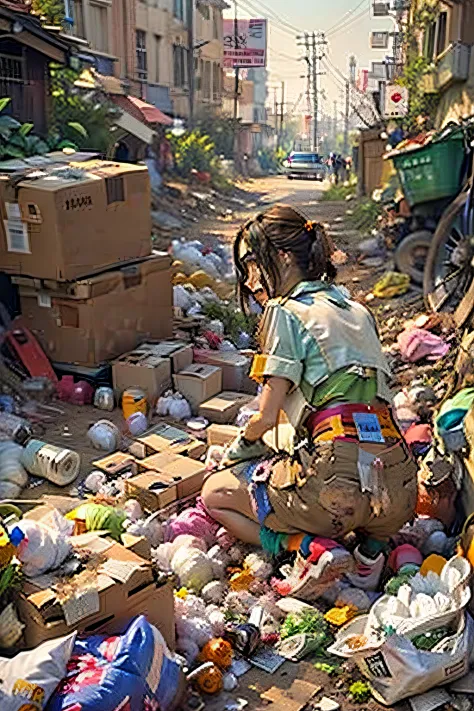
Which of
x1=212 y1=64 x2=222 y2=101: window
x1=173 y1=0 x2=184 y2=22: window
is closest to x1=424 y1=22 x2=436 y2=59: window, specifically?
x1=173 y1=0 x2=184 y2=22: window

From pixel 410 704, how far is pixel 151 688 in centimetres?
80

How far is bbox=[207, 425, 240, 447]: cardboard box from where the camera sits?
401cm

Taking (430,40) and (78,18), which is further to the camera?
(78,18)

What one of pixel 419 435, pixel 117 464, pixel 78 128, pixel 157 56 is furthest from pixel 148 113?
pixel 419 435

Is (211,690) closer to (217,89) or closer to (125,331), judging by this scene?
(125,331)

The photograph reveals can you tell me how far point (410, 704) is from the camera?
2.38 metres

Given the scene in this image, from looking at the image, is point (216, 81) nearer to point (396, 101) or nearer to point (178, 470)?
point (396, 101)

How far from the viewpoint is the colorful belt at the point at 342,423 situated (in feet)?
9.01

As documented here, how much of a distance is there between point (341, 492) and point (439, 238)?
485 cm

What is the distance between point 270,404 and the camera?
2.85m

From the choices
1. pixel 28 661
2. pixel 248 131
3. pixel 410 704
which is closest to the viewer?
pixel 28 661

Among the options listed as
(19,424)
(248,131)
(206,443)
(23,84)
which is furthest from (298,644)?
(248,131)

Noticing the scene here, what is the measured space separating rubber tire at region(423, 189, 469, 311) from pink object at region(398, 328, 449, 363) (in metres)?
1.01

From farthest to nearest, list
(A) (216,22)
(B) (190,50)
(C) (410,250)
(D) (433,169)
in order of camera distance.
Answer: (A) (216,22) → (B) (190,50) → (C) (410,250) → (D) (433,169)
